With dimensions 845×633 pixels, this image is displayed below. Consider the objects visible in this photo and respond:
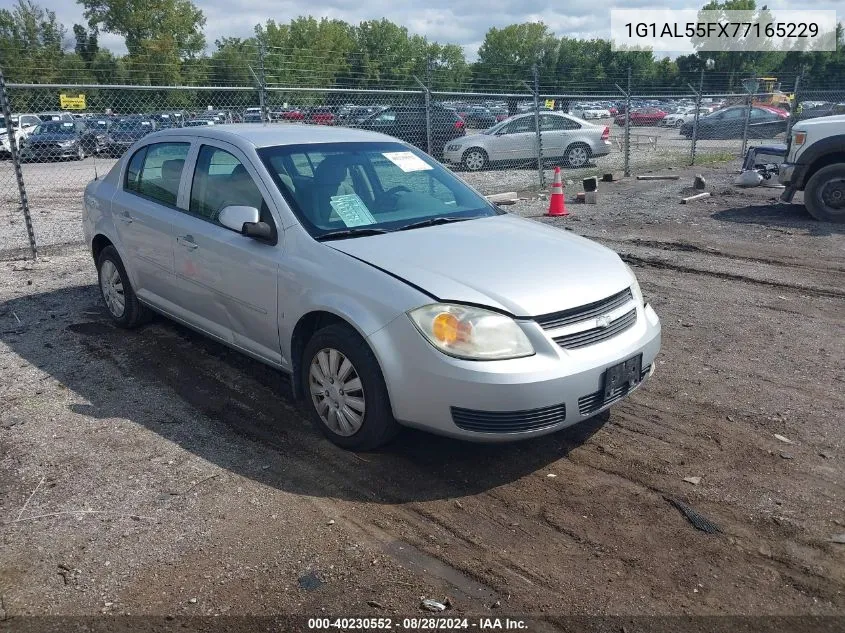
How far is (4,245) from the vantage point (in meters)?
9.98

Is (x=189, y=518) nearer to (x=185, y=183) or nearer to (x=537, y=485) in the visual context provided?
(x=537, y=485)

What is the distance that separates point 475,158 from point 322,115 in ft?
14.8

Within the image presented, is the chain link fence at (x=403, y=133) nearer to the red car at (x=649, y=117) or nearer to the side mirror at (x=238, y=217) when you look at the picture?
the side mirror at (x=238, y=217)

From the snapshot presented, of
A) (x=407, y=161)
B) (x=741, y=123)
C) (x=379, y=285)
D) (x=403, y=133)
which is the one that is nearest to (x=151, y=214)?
(x=407, y=161)

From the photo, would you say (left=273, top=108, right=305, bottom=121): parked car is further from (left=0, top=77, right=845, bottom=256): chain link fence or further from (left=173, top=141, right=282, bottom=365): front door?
(left=173, top=141, right=282, bottom=365): front door

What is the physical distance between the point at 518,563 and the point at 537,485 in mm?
682

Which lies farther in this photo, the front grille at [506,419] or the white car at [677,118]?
the white car at [677,118]

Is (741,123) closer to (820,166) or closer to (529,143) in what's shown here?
(529,143)

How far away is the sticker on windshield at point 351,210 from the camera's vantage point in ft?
14.6

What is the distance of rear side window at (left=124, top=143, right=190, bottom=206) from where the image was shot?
538cm

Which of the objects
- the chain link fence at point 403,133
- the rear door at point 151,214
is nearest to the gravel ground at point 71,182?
the chain link fence at point 403,133

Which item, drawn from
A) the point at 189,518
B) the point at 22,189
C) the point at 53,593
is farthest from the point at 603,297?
the point at 22,189

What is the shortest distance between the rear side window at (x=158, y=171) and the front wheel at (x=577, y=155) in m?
14.3

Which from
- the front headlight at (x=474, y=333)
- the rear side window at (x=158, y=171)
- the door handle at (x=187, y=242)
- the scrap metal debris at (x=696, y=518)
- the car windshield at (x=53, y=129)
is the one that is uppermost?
the rear side window at (x=158, y=171)
